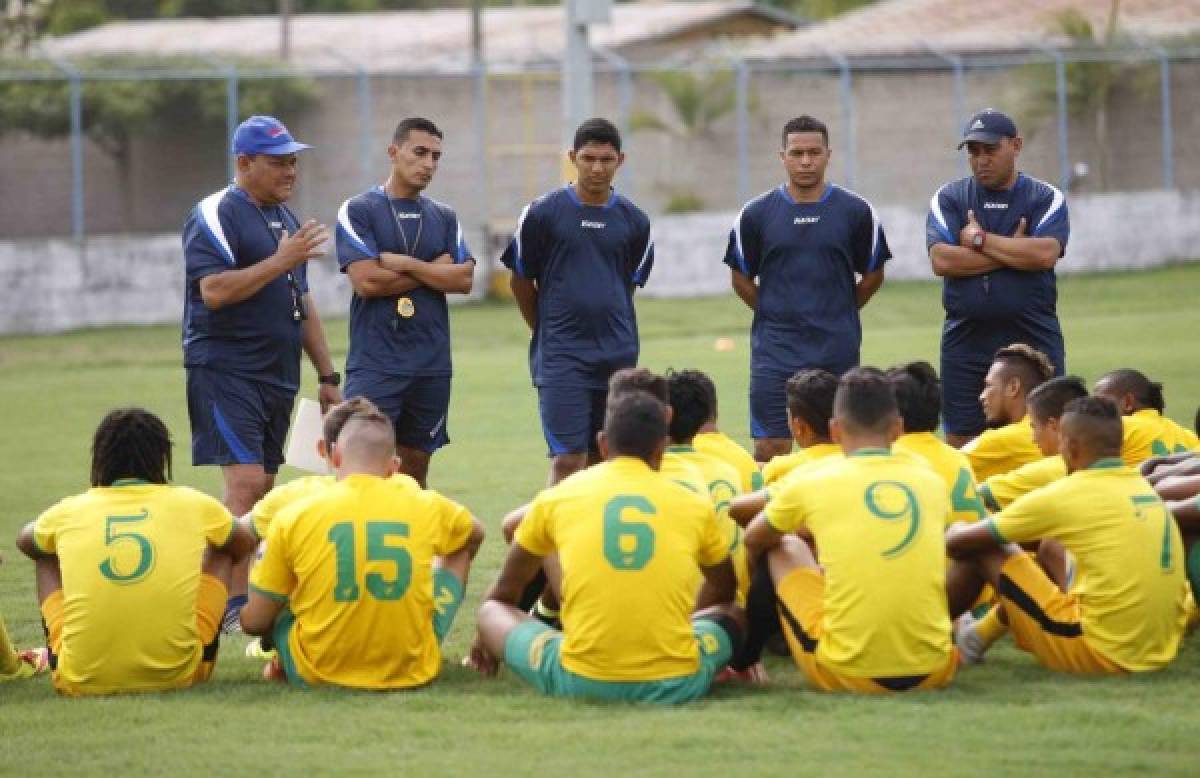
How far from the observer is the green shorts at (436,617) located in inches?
310

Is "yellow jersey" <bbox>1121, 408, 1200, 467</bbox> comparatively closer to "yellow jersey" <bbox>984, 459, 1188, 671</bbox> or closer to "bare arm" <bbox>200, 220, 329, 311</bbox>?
"yellow jersey" <bbox>984, 459, 1188, 671</bbox>

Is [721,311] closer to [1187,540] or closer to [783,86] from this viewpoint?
[783,86]

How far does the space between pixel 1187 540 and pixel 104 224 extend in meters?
26.4

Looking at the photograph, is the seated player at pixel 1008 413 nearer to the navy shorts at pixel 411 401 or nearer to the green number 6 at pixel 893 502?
the green number 6 at pixel 893 502

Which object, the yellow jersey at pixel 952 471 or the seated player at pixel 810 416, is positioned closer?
the yellow jersey at pixel 952 471

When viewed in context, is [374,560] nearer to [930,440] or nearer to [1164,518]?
[930,440]

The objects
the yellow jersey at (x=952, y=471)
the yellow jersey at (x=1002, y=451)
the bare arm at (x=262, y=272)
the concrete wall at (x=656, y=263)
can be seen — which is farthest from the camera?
the concrete wall at (x=656, y=263)

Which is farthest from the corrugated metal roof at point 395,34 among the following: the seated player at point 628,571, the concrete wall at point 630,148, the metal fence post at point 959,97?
the seated player at point 628,571

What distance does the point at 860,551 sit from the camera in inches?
288

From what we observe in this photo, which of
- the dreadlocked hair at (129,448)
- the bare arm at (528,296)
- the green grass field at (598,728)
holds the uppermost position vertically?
the bare arm at (528,296)

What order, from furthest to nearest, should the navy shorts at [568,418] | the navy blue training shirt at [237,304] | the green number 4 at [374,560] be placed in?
the navy shorts at [568,418] < the navy blue training shirt at [237,304] < the green number 4 at [374,560]

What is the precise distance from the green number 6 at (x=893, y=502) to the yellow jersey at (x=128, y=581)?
2.60 metres

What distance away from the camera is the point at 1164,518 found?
7656 millimetres

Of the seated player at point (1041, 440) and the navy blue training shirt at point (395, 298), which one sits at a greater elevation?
the navy blue training shirt at point (395, 298)
